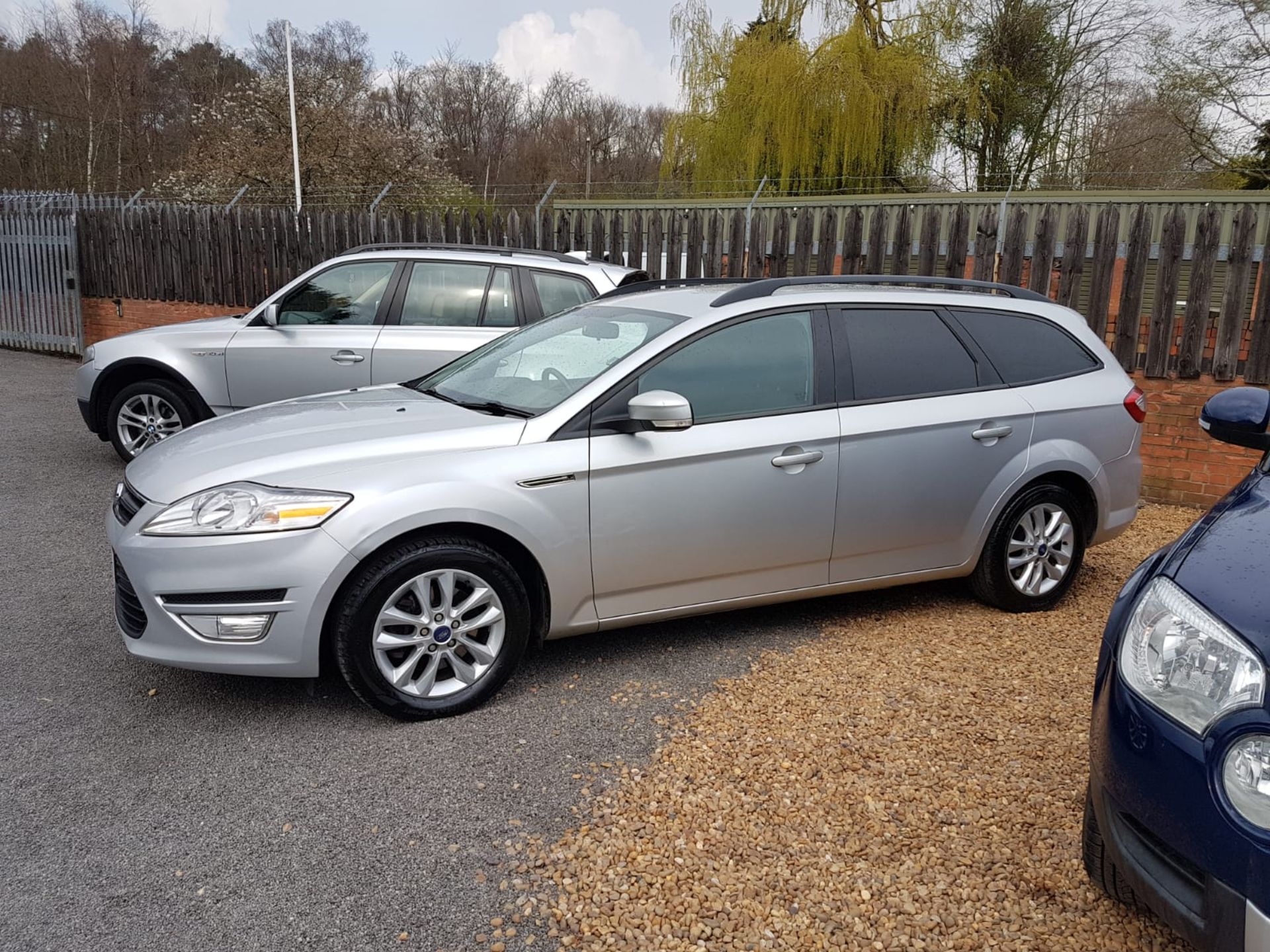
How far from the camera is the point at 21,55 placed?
37.9 meters

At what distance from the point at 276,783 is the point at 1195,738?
2737 millimetres

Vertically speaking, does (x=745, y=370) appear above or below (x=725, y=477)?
above

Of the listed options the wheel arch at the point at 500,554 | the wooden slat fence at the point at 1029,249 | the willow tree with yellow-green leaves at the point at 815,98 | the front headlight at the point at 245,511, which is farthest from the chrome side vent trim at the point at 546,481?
the willow tree with yellow-green leaves at the point at 815,98

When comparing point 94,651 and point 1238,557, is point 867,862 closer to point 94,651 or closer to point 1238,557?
point 1238,557

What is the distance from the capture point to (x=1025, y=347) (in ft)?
16.3

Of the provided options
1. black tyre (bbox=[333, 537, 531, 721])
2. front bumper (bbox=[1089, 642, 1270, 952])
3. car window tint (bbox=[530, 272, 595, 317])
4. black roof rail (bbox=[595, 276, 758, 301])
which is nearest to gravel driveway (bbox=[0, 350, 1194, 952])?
black tyre (bbox=[333, 537, 531, 721])

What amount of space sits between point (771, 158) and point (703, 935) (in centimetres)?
1983

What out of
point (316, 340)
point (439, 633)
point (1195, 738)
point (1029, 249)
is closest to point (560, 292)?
point (316, 340)

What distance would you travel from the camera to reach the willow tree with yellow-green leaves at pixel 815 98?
19531 mm

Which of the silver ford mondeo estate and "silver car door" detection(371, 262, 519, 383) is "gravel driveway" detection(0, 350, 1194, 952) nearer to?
the silver ford mondeo estate

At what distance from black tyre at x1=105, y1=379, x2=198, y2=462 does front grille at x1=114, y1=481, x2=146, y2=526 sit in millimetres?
3787

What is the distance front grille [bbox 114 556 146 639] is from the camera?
3592 millimetres

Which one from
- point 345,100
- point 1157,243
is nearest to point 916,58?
point 1157,243

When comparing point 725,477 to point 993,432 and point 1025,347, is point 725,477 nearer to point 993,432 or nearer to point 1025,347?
point 993,432
